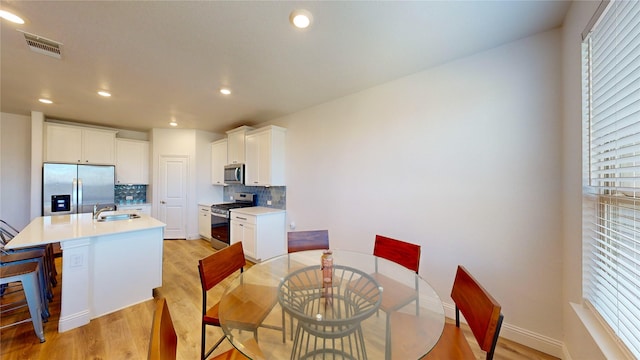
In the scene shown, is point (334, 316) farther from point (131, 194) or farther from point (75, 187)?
point (131, 194)

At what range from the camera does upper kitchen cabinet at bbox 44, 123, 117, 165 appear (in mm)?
3971

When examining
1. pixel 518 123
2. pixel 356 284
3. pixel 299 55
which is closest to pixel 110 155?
pixel 299 55

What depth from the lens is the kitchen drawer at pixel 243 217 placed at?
3.51m

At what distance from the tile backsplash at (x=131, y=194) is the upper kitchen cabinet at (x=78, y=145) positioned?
69cm

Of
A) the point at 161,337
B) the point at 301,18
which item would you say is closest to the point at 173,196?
the point at 301,18

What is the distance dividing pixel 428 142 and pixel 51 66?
13.2 ft

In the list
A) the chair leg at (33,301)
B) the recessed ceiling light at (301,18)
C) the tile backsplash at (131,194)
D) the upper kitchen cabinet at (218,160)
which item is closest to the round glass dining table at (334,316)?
the chair leg at (33,301)

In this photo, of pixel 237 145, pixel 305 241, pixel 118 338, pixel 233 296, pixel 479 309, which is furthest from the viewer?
pixel 237 145

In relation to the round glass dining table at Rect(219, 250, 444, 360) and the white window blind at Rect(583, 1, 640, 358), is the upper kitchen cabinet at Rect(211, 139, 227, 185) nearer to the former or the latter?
the round glass dining table at Rect(219, 250, 444, 360)

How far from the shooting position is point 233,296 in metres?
1.55

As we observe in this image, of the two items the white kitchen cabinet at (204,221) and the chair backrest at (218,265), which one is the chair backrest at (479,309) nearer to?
the chair backrest at (218,265)

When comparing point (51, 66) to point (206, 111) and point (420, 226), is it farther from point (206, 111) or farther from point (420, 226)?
point (420, 226)

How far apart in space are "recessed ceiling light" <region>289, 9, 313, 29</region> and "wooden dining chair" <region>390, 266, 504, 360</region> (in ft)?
6.57

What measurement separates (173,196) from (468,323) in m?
5.67
